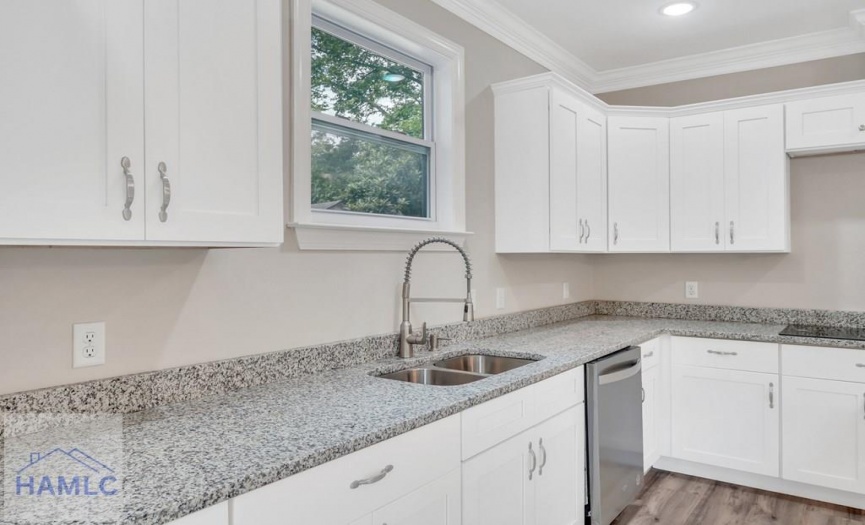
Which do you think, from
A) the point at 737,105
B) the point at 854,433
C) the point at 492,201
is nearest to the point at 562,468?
the point at 492,201

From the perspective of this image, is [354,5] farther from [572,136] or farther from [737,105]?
[737,105]

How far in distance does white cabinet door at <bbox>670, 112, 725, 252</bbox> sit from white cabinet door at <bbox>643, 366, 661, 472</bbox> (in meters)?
0.90

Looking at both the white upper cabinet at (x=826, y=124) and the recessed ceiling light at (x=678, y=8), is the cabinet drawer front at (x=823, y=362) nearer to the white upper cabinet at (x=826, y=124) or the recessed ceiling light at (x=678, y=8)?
the white upper cabinet at (x=826, y=124)

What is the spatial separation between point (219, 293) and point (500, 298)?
1.72 m

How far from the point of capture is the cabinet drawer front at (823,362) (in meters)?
2.79

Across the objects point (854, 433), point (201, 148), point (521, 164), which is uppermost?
point (521, 164)

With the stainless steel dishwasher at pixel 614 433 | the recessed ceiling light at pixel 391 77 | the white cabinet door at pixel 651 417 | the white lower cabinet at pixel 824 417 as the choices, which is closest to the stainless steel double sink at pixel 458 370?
the stainless steel dishwasher at pixel 614 433

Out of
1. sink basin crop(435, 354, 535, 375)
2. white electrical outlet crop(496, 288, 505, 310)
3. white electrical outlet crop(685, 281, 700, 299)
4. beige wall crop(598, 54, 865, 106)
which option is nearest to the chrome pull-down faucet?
sink basin crop(435, 354, 535, 375)

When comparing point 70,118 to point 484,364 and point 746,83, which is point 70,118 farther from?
point 746,83

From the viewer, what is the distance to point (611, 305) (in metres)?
4.15

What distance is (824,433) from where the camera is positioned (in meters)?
2.88

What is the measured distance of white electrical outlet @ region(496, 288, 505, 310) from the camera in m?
3.12

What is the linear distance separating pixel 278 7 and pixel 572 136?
2.00m

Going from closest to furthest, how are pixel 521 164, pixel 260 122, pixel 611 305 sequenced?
pixel 260 122 < pixel 521 164 < pixel 611 305
